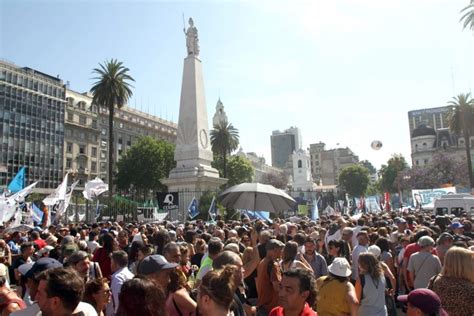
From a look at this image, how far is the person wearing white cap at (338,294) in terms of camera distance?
192 inches

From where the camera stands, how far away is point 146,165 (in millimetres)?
62438

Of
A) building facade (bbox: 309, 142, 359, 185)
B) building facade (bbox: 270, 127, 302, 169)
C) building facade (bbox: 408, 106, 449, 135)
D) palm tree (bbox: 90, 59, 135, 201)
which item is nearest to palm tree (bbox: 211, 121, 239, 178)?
palm tree (bbox: 90, 59, 135, 201)

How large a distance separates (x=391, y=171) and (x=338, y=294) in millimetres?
98354

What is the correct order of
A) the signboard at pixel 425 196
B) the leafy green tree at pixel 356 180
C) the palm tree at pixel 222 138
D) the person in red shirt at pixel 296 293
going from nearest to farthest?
the person in red shirt at pixel 296 293, the signboard at pixel 425 196, the palm tree at pixel 222 138, the leafy green tree at pixel 356 180

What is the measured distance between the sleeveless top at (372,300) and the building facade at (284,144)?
6744 inches

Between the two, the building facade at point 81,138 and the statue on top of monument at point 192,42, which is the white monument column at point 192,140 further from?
the building facade at point 81,138

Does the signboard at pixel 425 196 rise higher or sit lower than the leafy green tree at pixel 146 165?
lower

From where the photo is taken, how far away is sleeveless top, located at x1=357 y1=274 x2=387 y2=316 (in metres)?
5.50

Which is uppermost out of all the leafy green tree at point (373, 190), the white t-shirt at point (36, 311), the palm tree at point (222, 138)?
the palm tree at point (222, 138)

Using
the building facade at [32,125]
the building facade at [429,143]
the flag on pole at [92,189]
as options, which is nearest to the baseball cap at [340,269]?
the flag on pole at [92,189]

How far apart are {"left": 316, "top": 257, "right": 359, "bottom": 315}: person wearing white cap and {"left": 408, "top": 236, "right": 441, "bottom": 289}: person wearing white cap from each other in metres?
2.71

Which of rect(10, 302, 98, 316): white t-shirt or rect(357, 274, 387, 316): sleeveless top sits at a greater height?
rect(10, 302, 98, 316): white t-shirt

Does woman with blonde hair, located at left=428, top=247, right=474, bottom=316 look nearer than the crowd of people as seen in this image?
No

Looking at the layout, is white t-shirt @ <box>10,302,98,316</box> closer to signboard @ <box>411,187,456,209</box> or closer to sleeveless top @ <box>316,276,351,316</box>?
sleeveless top @ <box>316,276,351,316</box>
